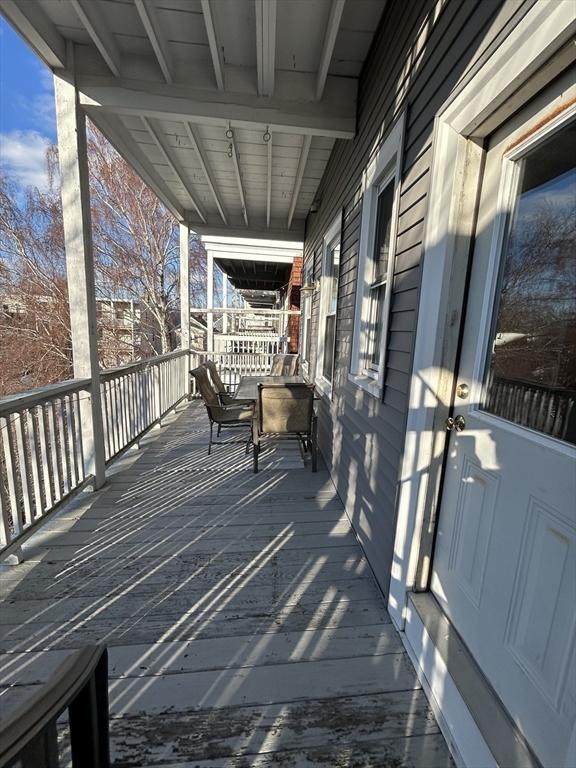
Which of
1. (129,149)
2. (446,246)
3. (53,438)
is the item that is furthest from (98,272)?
(446,246)

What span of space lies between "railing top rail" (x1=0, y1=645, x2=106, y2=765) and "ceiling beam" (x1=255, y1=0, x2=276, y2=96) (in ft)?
8.75

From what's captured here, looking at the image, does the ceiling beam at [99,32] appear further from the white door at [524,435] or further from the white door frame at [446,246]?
the white door at [524,435]

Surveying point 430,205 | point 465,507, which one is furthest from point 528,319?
point 465,507

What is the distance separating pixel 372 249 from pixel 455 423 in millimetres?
1477

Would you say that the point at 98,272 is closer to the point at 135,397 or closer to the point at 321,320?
the point at 135,397

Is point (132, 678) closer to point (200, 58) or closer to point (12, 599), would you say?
point (12, 599)

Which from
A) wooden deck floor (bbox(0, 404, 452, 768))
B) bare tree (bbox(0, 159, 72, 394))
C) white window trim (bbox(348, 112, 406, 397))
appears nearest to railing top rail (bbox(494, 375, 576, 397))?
white window trim (bbox(348, 112, 406, 397))

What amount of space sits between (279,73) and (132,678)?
11.8ft

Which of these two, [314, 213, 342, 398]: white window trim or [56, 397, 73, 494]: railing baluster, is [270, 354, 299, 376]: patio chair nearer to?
[314, 213, 342, 398]: white window trim

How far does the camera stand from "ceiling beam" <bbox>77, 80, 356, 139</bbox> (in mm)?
2330

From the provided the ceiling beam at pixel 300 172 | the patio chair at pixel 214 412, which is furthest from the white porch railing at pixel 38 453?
the ceiling beam at pixel 300 172

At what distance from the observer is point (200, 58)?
2279 millimetres

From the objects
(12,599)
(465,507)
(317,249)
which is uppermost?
(317,249)

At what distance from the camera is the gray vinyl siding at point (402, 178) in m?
1.19
